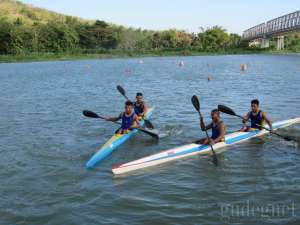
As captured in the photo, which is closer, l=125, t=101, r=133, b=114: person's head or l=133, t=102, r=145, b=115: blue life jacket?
l=125, t=101, r=133, b=114: person's head

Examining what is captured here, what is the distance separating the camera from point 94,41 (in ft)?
322

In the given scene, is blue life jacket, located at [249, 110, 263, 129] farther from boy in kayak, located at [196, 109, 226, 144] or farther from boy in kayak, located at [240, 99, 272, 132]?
boy in kayak, located at [196, 109, 226, 144]

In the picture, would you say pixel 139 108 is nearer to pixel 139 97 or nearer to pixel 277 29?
pixel 139 97

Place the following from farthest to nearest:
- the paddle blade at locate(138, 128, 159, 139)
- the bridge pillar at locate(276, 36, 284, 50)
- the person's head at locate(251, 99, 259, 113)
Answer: the bridge pillar at locate(276, 36, 284, 50) < the paddle blade at locate(138, 128, 159, 139) < the person's head at locate(251, 99, 259, 113)

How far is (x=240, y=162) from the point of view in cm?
1133

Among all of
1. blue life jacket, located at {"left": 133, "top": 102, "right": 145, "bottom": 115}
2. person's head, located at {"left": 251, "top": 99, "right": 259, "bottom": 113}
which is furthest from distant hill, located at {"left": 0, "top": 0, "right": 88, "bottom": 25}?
person's head, located at {"left": 251, "top": 99, "right": 259, "bottom": 113}

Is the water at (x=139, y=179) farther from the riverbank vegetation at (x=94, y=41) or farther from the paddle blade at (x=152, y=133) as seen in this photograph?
the riverbank vegetation at (x=94, y=41)

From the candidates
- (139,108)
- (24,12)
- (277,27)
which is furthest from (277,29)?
(24,12)

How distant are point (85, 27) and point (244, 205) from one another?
96417 mm

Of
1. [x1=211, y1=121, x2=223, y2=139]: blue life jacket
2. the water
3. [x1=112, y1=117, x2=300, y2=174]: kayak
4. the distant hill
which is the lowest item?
the water

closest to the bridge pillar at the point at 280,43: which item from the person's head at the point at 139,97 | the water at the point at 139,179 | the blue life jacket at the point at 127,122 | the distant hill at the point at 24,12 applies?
the water at the point at 139,179

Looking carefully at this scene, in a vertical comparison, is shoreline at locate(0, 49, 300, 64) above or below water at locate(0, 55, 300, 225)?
above

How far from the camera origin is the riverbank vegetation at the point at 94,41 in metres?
81.8

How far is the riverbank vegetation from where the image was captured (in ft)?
268
